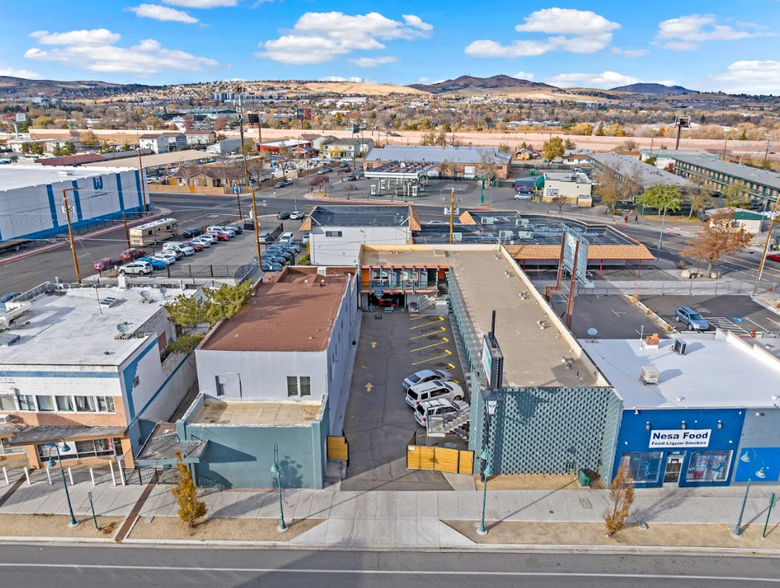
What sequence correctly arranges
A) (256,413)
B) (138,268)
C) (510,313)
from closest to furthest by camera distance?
(256,413), (510,313), (138,268)

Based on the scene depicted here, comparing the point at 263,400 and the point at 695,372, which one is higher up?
the point at 695,372

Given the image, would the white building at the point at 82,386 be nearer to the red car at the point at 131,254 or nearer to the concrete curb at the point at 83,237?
the red car at the point at 131,254

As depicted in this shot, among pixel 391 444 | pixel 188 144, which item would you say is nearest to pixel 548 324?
pixel 391 444

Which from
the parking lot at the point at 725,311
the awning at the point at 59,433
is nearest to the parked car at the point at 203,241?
the awning at the point at 59,433

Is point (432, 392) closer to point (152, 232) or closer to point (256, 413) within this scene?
point (256, 413)

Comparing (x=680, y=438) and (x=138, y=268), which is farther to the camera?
(x=138, y=268)

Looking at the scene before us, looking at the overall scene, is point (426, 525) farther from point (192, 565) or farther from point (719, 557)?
point (719, 557)

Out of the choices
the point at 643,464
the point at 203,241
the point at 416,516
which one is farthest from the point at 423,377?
the point at 203,241
